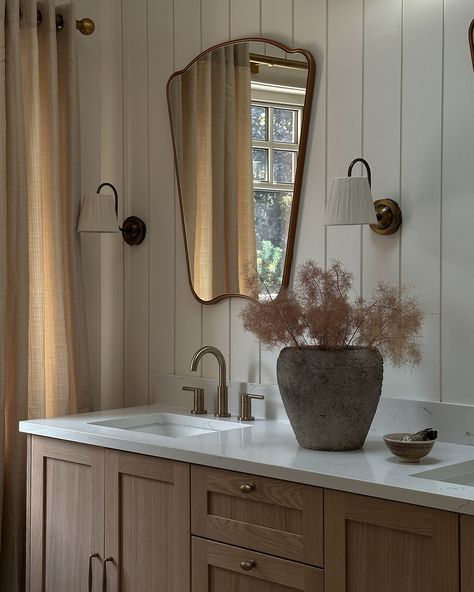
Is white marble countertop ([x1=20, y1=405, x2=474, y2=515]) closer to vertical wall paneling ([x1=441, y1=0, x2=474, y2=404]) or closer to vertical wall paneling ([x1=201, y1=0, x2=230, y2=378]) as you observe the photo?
vertical wall paneling ([x1=441, y1=0, x2=474, y2=404])

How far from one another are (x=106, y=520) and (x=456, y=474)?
101 cm

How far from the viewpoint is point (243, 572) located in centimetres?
213

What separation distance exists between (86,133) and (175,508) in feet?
5.14

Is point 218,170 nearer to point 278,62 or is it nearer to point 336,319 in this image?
point 278,62

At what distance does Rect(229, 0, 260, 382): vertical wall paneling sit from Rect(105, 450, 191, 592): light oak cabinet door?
602mm

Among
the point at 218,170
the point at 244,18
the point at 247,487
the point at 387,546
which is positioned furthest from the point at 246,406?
the point at 244,18

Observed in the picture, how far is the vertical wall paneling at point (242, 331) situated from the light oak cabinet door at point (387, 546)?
3.24ft

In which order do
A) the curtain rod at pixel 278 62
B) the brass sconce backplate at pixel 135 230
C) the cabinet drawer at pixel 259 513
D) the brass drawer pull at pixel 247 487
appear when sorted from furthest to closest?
the brass sconce backplate at pixel 135 230
the curtain rod at pixel 278 62
the brass drawer pull at pixel 247 487
the cabinet drawer at pixel 259 513

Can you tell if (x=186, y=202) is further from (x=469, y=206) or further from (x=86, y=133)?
(x=469, y=206)

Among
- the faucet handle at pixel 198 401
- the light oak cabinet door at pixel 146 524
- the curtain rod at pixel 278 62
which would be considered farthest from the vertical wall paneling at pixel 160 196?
the light oak cabinet door at pixel 146 524

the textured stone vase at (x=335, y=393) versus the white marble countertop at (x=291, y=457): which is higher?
the textured stone vase at (x=335, y=393)

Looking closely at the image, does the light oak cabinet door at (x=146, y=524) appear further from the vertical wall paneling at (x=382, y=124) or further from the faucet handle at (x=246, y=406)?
the vertical wall paneling at (x=382, y=124)

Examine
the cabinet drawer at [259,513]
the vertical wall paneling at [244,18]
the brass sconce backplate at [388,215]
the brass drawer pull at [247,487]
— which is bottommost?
the cabinet drawer at [259,513]

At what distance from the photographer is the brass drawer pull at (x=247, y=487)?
6.86 ft
